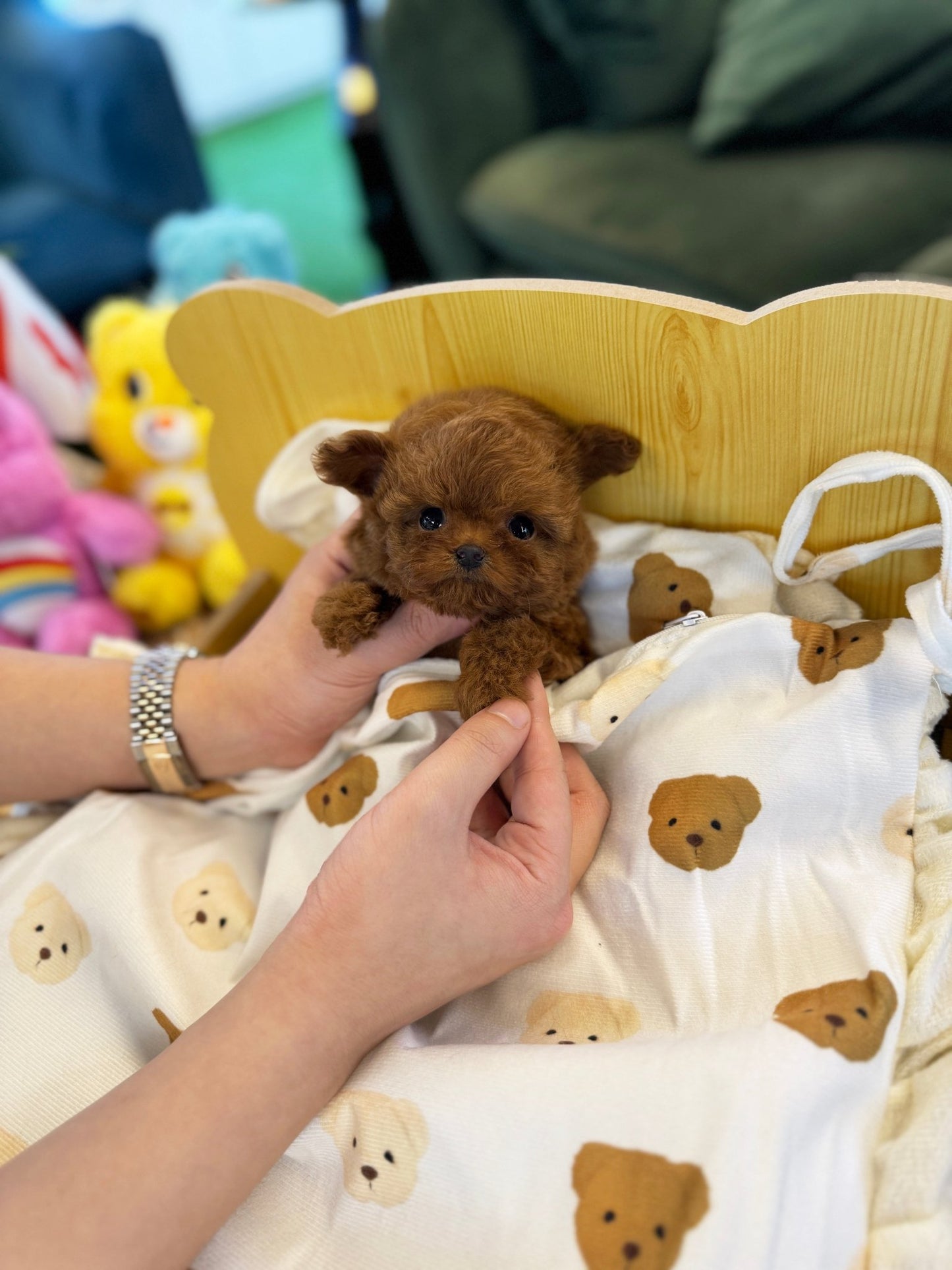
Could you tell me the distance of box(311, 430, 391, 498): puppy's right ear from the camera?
2.10 feet

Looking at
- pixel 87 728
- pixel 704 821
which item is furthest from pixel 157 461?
pixel 704 821

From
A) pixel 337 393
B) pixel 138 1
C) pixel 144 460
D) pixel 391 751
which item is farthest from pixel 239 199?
pixel 391 751

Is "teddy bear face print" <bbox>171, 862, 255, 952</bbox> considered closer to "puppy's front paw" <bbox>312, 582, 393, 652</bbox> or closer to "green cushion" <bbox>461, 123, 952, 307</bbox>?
"puppy's front paw" <bbox>312, 582, 393, 652</bbox>

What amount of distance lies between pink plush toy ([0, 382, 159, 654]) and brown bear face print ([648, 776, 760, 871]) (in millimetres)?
1165

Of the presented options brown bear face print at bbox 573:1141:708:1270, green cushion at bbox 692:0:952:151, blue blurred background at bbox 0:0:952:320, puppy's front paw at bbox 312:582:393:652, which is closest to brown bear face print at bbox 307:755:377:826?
puppy's front paw at bbox 312:582:393:652

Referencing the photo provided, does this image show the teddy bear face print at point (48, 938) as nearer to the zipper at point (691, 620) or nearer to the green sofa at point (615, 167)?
the zipper at point (691, 620)

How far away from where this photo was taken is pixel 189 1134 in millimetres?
537

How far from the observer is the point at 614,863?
0.67m

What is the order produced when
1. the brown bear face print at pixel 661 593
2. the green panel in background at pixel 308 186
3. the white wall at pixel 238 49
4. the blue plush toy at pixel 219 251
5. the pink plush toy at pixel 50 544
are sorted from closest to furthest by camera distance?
the brown bear face print at pixel 661 593
the pink plush toy at pixel 50 544
the blue plush toy at pixel 219 251
the green panel in background at pixel 308 186
the white wall at pixel 238 49

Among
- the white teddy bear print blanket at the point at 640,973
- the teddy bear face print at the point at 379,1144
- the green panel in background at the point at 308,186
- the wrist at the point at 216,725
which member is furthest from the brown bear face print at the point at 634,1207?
the green panel in background at the point at 308,186

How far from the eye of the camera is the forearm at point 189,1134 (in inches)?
Result: 20.1

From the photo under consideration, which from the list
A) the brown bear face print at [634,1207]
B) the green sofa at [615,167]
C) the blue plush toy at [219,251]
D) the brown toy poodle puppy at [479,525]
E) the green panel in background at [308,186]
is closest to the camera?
the brown bear face print at [634,1207]

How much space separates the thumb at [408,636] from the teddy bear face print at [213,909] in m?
0.23

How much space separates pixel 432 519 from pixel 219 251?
1386 mm
